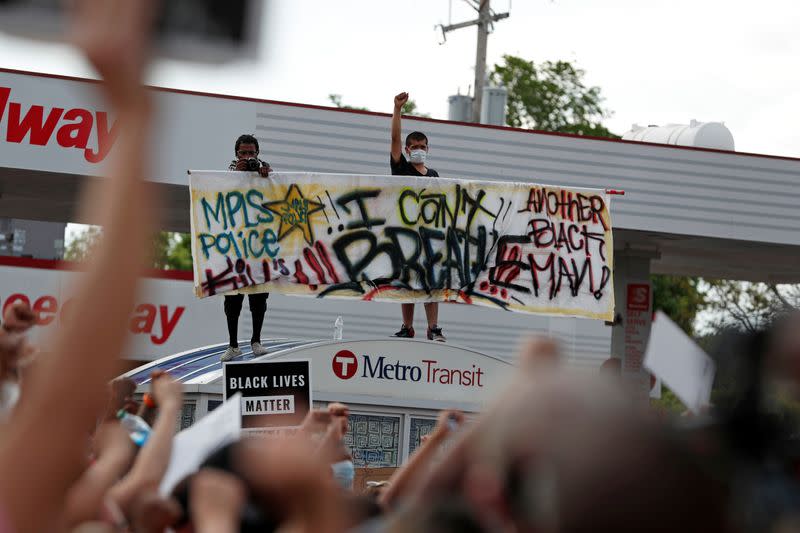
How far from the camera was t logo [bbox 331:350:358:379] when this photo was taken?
10359 mm

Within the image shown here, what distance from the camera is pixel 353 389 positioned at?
10359 millimetres

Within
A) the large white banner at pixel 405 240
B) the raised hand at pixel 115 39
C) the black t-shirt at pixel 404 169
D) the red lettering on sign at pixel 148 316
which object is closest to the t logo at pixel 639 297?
the red lettering on sign at pixel 148 316

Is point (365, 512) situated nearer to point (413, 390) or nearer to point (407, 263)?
point (413, 390)

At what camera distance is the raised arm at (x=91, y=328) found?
4.57 ft

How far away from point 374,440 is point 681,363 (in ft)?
22.5

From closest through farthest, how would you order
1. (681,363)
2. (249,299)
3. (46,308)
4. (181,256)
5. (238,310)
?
(681,363) → (249,299) → (238,310) → (46,308) → (181,256)

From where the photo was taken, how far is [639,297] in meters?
19.9

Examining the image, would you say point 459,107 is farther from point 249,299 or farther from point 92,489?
point 92,489

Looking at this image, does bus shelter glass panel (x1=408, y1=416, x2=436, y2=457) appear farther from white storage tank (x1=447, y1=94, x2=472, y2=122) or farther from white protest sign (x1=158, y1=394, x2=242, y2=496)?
white storage tank (x1=447, y1=94, x2=472, y2=122)

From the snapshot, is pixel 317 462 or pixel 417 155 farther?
pixel 417 155

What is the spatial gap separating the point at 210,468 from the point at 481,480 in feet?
4.70

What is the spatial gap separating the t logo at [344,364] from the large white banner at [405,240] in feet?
2.70

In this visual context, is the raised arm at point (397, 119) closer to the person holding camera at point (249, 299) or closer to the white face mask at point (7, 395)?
the person holding camera at point (249, 299)

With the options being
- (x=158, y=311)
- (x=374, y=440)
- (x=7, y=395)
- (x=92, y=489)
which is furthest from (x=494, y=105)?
(x=92, y=489)
